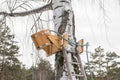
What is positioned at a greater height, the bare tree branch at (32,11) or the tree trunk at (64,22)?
the bare tree branch at (32,11)

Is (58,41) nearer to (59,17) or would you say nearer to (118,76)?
(59,17)

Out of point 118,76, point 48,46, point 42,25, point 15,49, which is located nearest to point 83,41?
point 48,46

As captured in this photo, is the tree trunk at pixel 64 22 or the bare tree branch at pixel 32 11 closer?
the tree trunk at pixel 64 22

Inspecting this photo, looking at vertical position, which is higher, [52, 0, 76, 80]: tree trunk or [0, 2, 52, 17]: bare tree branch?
[0, 2, 52, 17]: bare tree branch

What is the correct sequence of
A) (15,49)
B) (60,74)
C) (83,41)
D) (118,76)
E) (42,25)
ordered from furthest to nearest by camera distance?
(118,76) < (15,49) < (42,25) < (83,41) < (60,74)

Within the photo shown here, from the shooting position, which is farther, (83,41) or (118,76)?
(118,76)

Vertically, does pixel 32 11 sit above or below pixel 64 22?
above

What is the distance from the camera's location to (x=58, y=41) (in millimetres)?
3182

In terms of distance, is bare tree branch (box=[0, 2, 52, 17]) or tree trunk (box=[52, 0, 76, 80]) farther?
bare tree branch (box=[0, 2, 52, 17])

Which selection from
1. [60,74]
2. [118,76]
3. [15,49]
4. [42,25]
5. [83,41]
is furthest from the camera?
[118,76]

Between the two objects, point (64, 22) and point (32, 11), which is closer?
point (64, 22)

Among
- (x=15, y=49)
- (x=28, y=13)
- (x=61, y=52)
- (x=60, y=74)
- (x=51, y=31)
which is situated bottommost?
(x=60, y=74)

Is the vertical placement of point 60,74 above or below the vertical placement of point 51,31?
below

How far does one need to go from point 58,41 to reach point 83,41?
0.29 meters
